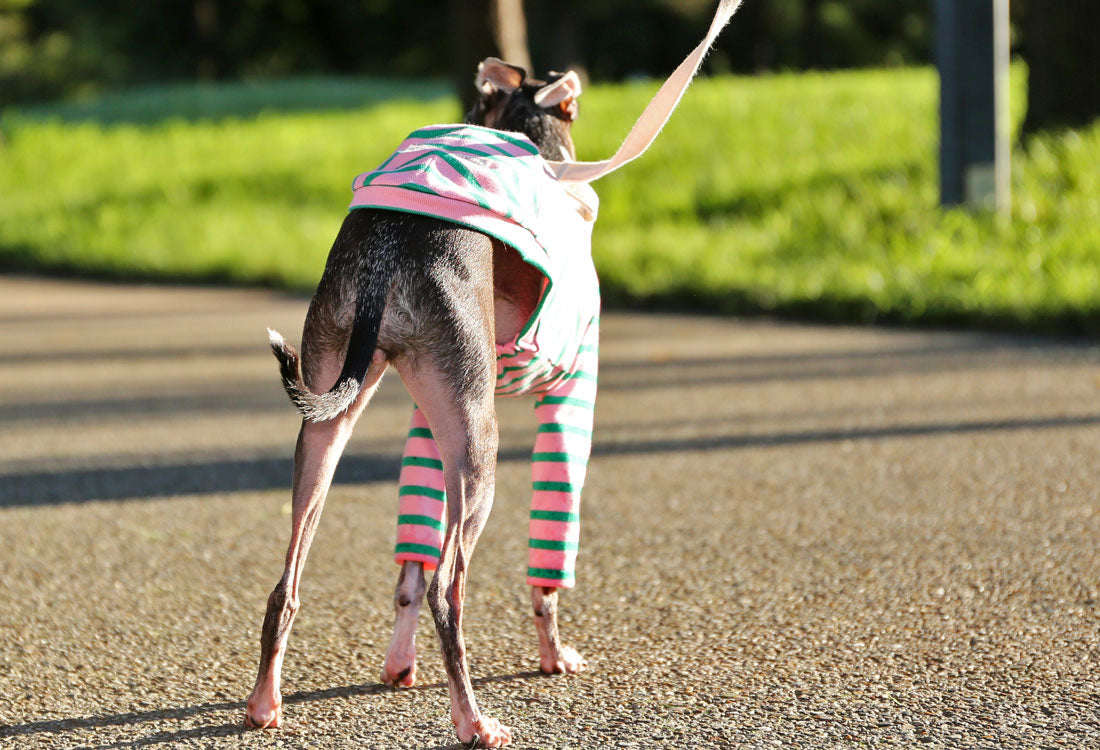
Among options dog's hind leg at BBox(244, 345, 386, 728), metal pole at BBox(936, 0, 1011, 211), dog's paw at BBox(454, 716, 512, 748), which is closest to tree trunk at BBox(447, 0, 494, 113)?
metal pole at BBox(936, 0, 1011, 211)

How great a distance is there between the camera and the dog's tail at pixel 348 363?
2623 mm

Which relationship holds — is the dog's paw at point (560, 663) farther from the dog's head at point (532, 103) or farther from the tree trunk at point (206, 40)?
the tree trunk at point (206, 40)

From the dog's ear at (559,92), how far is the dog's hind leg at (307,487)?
821mm

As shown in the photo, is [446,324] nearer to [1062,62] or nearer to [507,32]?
[507,32]

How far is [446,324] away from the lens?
Result: 2.69 m

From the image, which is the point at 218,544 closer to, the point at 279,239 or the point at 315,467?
the point at 315,467

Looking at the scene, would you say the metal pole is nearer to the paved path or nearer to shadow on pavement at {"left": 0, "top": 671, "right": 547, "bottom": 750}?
the paved path

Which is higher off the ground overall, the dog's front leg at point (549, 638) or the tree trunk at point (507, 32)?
the tree trunk at point (507, 32)

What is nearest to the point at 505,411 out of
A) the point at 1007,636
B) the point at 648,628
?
the point at 648,628

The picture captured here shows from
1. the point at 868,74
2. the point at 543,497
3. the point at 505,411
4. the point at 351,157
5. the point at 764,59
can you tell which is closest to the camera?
the point at 543,497

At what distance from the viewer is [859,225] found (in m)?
10.2

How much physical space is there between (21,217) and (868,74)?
1083 centimetres

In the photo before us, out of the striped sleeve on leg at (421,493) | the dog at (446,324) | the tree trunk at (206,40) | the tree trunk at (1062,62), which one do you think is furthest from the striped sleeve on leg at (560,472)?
the tree trunk at (206,40)

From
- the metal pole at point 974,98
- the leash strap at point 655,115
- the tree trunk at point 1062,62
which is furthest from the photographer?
the tree trunk at point 1062,62
